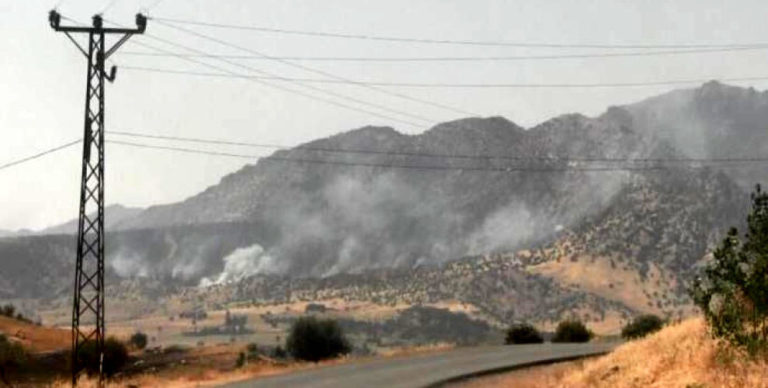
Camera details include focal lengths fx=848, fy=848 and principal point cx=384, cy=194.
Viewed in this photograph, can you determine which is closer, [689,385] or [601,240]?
[689,385]

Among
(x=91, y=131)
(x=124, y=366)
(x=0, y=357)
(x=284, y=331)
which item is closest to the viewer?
(x=91, y=131)

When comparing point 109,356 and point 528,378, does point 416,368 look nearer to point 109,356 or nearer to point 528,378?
point 528,378

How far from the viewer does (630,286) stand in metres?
165

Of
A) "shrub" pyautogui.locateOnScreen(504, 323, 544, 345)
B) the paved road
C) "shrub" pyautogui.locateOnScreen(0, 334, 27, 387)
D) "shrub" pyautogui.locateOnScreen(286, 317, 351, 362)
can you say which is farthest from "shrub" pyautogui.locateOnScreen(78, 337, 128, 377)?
"shrub" pyautogui.locateOnScreen(504, 323, 544, 345)

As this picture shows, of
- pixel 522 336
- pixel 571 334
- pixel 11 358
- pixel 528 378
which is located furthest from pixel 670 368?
pixel 571 334

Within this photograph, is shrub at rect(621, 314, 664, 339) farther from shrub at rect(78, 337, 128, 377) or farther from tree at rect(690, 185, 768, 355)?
tree at rect(690, 185, 768, 355)

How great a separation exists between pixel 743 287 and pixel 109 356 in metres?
40.1

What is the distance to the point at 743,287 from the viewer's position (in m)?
17.7

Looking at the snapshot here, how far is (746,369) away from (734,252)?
3.48m

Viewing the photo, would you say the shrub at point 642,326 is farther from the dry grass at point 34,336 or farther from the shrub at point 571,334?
the dry grass at point 34,336

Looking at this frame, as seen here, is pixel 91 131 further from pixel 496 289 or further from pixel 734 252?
pixel 496 289

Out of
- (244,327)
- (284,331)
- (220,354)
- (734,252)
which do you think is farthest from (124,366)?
(244,327)

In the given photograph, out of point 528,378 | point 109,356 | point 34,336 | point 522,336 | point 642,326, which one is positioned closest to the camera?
point 528,378

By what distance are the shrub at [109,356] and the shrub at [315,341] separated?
10549 millimetres
